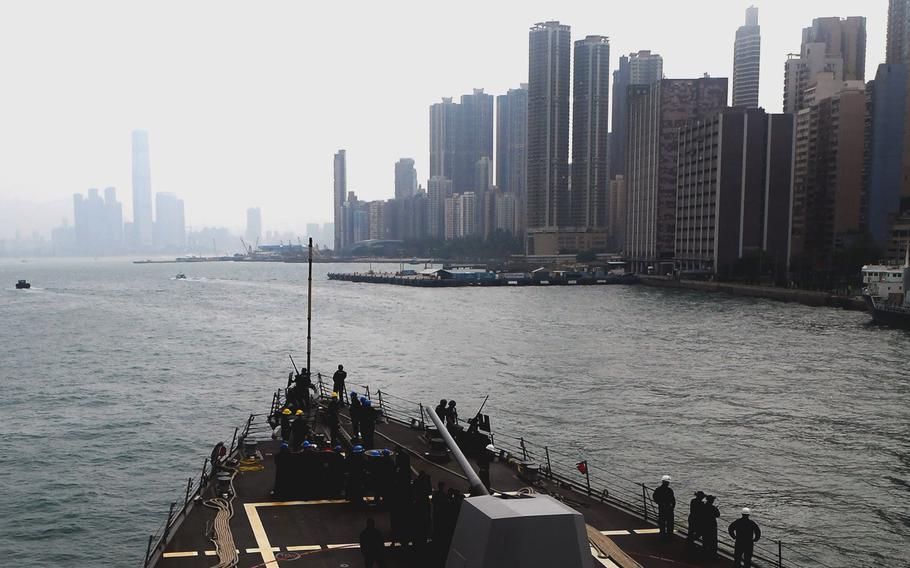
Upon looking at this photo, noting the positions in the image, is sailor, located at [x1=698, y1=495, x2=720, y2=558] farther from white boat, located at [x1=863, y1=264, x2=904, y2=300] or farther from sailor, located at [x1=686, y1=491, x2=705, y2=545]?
white boat, located at [x1=863, y1=264, x2=904, y2=300]

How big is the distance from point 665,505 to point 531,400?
93.5 feet

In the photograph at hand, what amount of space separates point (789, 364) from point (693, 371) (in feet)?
27.4

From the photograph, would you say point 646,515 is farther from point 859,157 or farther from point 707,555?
point 859,157

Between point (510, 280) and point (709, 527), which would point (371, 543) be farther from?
point (510, 280)

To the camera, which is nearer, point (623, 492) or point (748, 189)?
point (623, 492)

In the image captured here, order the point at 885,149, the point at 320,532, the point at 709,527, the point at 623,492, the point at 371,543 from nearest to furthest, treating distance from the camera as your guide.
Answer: the point at 371,543 → the point at 709,527 → the point at 320,532 → the point at 623,492 → the point at 885,149

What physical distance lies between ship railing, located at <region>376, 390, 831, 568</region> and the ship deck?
0.35 meters

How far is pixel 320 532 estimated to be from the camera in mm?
14430

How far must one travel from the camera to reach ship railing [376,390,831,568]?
17031 mm

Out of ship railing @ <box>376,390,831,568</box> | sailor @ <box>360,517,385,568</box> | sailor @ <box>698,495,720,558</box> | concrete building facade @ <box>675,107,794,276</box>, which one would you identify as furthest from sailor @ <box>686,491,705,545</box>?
concrete building facade @ <box>675,107,794,276</box>

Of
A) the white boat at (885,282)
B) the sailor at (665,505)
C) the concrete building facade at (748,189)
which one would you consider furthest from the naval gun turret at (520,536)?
the concrete building facade at (748,189)

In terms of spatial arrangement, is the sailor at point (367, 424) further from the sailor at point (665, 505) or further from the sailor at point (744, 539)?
the sailor at point (744, 539)

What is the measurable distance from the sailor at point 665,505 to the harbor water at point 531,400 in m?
9.74

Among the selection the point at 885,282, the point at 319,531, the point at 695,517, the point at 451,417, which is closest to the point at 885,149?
the point at 885,282
